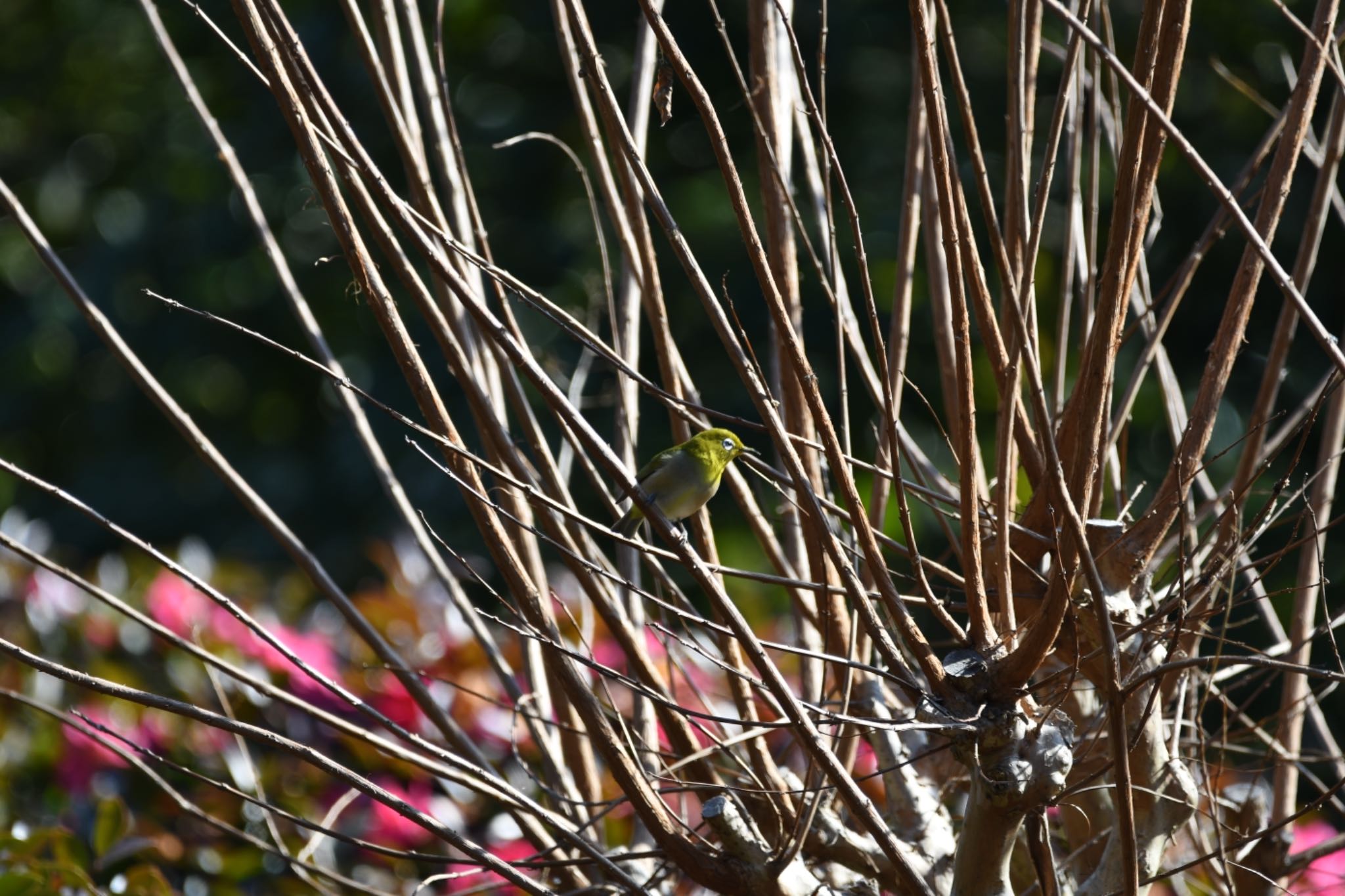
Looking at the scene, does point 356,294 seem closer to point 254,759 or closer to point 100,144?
point 254,759

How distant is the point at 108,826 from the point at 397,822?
0.44m

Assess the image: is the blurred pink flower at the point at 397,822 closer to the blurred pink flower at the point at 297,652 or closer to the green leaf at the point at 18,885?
the blurred pink flower at the point at 297,652

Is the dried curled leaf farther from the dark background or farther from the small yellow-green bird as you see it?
the dark background

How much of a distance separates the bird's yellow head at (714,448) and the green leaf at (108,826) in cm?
83

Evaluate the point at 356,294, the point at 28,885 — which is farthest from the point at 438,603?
the point at 356,294

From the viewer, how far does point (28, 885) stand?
3.93 feet

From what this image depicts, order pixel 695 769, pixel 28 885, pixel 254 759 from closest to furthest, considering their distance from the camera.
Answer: pixel 695 769 → pixel 28 885 → pixel 254 759

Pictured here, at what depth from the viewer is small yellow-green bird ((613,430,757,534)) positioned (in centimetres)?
114

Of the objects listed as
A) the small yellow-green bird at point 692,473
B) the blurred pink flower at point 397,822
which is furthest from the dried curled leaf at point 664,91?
the blurred pink flower at point 397,822

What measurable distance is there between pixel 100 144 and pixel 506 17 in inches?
109

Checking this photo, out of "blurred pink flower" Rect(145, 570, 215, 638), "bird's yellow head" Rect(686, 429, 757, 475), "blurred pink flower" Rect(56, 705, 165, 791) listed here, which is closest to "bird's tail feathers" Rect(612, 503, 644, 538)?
"bird's yellow head" Rect(686, 429, 757, 475)

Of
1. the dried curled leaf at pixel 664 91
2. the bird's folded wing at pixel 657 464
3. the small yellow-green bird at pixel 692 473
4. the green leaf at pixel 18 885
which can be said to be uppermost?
the dried curled leaf at pixel 664 91

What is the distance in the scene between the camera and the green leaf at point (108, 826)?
140 cm

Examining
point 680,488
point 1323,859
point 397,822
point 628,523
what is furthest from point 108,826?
point 1323,859
